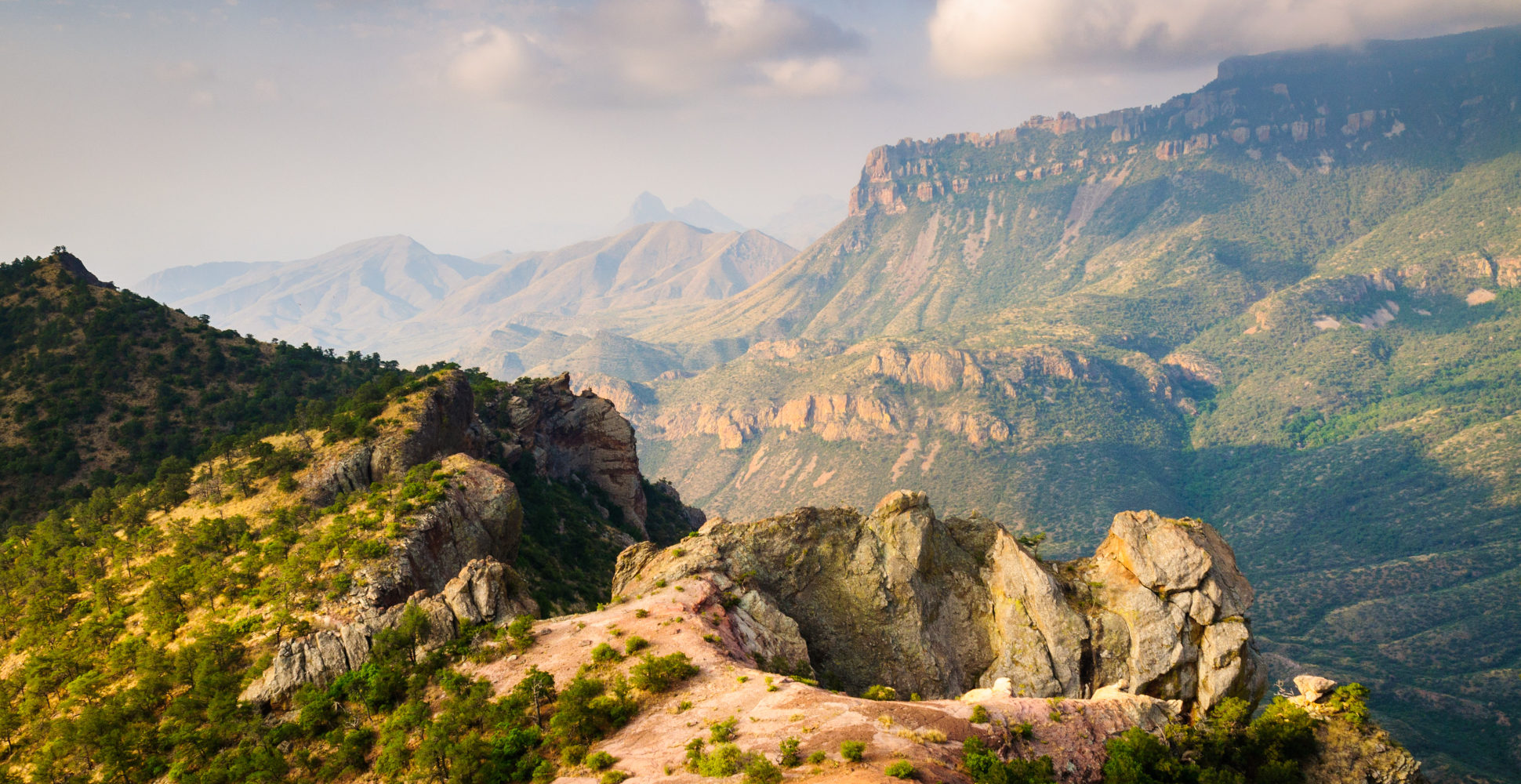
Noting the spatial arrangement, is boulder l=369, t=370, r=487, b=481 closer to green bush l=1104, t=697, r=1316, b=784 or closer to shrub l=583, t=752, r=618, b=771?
shrub l=583, t=752, r=618, b=771

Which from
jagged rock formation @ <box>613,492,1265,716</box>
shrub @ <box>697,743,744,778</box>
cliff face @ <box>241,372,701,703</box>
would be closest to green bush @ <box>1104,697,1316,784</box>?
jagged rock formation @ <box>613,492,1265,716</box>

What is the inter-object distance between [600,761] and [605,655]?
9.58m

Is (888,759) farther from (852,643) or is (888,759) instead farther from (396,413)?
(396,413)

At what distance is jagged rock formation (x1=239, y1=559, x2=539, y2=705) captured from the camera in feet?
133

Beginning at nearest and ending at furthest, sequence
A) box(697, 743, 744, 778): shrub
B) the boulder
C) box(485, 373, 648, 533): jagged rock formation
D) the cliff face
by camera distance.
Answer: box(697, 743, 744, 778): shrub < the cliff face < the boulder < box(485, 373, 648, 533): jagged rock formation

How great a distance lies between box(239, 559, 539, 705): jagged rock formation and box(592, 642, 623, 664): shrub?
8.57 m

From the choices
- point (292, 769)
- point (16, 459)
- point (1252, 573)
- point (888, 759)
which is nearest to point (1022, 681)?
point (888, 759)

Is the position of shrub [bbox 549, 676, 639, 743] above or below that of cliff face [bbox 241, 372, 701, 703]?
below

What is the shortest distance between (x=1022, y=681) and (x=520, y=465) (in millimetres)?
66298

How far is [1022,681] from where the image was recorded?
159 ft

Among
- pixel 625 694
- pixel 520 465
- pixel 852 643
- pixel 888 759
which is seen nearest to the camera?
pixel 888 759

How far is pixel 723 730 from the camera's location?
1326 inches

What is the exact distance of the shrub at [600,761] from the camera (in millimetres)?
32291

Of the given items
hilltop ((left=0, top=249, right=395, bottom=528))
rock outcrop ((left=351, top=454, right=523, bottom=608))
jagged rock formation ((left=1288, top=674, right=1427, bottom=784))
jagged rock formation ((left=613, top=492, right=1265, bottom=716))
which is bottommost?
jagged rock formation ((left=1288, top=674, right=1427, bottom=784))
